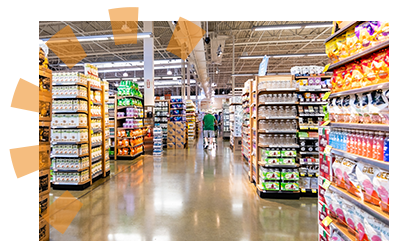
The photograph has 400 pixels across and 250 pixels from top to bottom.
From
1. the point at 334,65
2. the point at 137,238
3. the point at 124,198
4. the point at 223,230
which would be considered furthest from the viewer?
the point at 124,198

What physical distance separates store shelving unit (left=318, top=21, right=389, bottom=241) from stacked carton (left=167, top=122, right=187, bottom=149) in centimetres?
919

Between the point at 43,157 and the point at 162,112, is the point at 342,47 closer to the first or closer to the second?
the point at 43,157

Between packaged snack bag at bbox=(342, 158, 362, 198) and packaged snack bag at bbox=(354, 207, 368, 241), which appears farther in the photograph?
packaged snack bag at bbox=(342, 158, 362, 198)

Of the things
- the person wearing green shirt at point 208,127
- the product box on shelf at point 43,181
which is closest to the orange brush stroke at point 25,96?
the product box on shelf at point 43,181

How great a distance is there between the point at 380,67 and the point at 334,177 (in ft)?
3.91

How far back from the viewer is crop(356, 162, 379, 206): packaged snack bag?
5.47 ft

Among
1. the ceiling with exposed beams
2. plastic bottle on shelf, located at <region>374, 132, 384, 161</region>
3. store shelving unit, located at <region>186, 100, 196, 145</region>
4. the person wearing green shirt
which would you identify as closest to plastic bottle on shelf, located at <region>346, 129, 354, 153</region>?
plastic bottle on shelf, located at <region>374, 132, 384, 161</region>

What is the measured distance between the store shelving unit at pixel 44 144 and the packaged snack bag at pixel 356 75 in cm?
357

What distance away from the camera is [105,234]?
9.43 ft

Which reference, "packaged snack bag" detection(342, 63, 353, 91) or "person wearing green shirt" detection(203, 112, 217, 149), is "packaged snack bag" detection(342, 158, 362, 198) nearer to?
"packaged snack bag" detection(342, 63, 353, 91)

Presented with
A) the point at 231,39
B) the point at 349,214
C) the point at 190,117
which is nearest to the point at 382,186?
the point at 349,214

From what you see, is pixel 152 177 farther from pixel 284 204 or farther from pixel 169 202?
pixel 284 204
